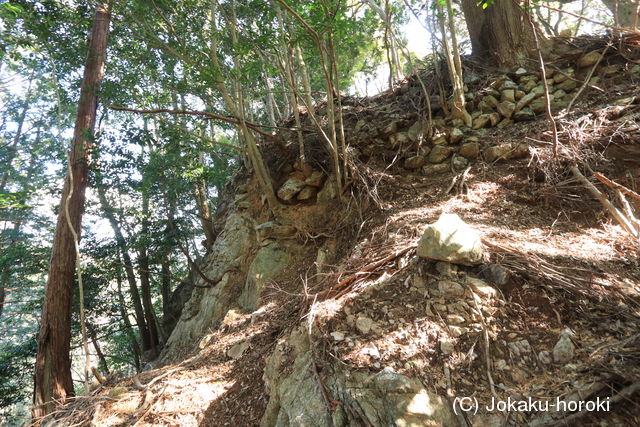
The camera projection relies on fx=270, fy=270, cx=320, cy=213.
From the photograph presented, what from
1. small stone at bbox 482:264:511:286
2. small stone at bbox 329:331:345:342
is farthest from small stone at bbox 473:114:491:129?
small stone at bbox 329:331:345:342

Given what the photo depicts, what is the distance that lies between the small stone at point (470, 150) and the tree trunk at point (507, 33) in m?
2.30

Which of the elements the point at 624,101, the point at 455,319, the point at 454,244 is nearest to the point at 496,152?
the point at 624,101

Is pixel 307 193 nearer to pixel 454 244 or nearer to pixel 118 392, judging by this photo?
pixel 454 244

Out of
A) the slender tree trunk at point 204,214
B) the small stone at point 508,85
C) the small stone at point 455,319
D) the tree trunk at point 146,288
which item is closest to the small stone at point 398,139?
the small stone at point 508,85

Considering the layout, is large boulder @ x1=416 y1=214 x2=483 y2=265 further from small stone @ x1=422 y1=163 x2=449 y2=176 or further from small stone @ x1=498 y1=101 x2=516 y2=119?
small stone @ x1=498 y1=101 x2=516 y2=119

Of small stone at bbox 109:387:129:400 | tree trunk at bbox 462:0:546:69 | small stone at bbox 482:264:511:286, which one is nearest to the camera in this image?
small stone at bbox 482:264:511:286

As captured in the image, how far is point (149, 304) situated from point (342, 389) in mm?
8668

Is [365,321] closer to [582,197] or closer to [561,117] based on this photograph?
[582,197]

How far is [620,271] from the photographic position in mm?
1974

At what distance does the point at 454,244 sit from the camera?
210 centimetres

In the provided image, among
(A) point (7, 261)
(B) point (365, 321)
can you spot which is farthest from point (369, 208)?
(A) point (7, 261)

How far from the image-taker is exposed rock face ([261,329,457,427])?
150cm

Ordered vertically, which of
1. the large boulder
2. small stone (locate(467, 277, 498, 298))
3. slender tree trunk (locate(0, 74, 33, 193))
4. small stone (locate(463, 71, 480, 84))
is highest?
slender tree trunk (locate(0, 74, 33, 193))

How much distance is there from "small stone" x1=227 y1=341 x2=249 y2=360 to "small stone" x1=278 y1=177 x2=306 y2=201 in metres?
2.72
